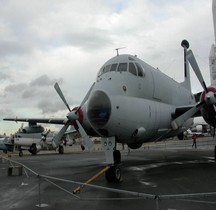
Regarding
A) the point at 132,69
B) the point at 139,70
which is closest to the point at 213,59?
the point at 139,70

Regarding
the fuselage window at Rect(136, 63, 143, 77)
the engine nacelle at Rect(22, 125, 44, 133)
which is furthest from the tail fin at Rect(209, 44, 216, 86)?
the engine nacelle at Rect(22, 125, 44, 133)

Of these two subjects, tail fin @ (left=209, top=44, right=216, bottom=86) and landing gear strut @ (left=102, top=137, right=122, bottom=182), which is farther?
tail fin @ (left=209, top=44, right=216, bottom=86)

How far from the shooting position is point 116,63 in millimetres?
13156

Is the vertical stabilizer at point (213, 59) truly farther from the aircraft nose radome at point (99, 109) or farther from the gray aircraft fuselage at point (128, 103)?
the aircraft nose radome at point (99, 109)

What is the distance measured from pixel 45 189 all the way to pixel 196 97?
16.4 m

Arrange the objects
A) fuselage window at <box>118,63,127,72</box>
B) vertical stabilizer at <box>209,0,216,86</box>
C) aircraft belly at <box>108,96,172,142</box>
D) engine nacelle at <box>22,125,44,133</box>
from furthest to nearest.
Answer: engine nacelle at <box>22,125,44,133</box>, vertical stabilizer at <box>209,0,216,86</box>, fuselage window at <box>118,63,127,72</box>, aircraft belly at <box>108,96,172,142</box>

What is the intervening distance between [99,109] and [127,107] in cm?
128

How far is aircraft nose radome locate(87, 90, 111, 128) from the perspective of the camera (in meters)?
10.9

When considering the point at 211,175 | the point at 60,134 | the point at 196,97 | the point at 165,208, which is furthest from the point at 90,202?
the point at 196,97

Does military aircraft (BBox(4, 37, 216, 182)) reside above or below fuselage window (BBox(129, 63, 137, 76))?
below

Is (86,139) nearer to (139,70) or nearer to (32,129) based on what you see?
(139,70)

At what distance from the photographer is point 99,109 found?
10938 millimetres

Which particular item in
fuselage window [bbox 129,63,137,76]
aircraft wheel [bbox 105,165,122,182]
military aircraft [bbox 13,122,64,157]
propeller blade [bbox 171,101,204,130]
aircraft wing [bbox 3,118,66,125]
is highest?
fuselage window [bbox 129,63,137,76]

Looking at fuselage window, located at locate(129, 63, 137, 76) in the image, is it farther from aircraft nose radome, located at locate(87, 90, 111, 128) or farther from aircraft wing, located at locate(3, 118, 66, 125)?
aircraft wing, located at locate(3, 118, 66, 125)
